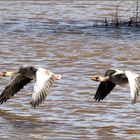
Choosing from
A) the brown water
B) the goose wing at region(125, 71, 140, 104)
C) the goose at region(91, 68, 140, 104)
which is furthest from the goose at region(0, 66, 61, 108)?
the goose wing at region(125, 71, 140, 104)

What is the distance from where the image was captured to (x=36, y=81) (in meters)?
8.89

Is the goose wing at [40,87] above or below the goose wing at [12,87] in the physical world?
above

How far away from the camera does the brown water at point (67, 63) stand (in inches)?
345

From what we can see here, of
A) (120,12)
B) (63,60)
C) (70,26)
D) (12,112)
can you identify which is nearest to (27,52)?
(63,60)

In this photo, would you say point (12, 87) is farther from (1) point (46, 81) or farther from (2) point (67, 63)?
(2) point (67, 63)

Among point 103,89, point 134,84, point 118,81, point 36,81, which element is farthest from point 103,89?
point 36,81

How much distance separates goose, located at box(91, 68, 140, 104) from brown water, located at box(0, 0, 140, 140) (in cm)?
27

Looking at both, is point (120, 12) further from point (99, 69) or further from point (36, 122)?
point (36, 122)

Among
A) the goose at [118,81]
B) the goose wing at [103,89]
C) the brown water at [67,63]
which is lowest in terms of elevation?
the brown water at [67,63]

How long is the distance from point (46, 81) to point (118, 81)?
96cm

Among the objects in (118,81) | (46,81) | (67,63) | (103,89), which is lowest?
(67,63)

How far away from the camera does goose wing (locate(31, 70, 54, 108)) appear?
859 centimetres

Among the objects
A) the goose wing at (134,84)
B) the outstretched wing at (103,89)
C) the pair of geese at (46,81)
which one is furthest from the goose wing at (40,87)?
the goose wing at (134,84)

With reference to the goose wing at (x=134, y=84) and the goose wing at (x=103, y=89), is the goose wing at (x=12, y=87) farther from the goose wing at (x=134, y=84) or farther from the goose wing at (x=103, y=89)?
the goose wing at (x=134, y=84)
